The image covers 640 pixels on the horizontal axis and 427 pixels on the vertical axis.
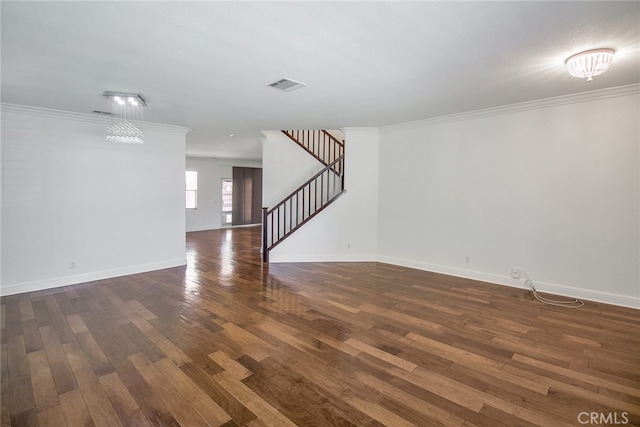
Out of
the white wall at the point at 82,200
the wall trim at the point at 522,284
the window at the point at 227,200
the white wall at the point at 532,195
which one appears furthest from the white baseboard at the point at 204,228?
the white wall at the point at 532,195

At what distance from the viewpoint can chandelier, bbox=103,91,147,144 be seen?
379cm

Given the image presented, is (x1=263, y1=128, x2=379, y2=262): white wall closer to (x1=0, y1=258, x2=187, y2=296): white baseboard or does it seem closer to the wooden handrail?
the wooden handrail

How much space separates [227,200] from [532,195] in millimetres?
9948

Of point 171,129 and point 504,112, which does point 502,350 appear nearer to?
point 504,112

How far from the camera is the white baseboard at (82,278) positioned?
4137 mm

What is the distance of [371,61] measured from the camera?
278cm

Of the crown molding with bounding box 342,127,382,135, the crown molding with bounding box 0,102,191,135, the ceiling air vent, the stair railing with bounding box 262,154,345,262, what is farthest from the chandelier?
the crown molding with bounding box 342,127,382,135

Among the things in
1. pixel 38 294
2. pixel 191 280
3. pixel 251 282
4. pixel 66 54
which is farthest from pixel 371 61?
pixel 38 294

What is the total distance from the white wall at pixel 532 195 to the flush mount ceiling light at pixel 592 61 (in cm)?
145

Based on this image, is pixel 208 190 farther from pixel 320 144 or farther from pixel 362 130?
pixel 362 130

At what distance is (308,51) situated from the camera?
2592mm

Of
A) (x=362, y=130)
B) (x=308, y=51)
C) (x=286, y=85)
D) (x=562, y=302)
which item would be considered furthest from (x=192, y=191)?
(x=562, y=302)

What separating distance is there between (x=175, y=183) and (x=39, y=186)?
1.89m

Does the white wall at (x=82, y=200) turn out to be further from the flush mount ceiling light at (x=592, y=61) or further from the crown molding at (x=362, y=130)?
the flush mount ceiling light at (x=592, y=61)
